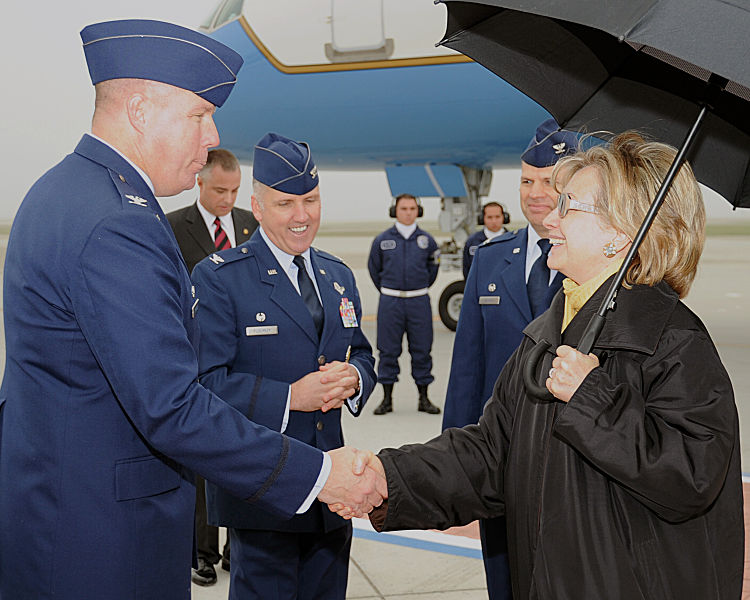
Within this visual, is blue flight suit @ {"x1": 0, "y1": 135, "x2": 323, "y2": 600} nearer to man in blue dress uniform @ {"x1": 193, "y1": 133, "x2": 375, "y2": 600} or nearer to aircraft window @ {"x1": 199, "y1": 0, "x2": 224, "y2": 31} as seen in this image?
man in blue dress uniform @ {"x1": 193, "y1": 133, "x2": 375, "y2": 600}

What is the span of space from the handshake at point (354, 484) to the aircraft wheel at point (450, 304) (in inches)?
305

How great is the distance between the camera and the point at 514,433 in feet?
6.01

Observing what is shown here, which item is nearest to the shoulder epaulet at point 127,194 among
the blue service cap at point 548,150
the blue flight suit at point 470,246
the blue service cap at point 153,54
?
the blue service cap at point 153,54

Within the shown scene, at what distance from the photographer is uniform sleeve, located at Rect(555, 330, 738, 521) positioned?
4.87 feet

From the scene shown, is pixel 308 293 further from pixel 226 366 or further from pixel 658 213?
pixel 658 213

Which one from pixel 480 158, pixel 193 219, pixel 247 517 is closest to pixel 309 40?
pixel 480 158

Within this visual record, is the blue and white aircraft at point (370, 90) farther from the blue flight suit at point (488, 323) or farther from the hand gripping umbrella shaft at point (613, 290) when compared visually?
the hand gripping umbrella shaft at point (613, 290)

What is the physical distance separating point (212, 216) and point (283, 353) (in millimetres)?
1641

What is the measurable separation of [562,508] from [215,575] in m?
2.25

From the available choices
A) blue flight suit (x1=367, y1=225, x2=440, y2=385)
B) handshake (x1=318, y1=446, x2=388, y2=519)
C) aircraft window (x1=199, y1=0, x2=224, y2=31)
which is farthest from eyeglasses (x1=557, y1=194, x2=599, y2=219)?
aircraft window (x1=199, y1=0, x2=224, y2=31)

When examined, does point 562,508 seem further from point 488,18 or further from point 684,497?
point 488,18

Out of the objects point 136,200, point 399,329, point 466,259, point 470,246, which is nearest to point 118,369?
point 136,200

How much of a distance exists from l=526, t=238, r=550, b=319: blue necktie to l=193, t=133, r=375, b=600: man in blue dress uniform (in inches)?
23.3

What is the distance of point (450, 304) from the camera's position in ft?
32.2
